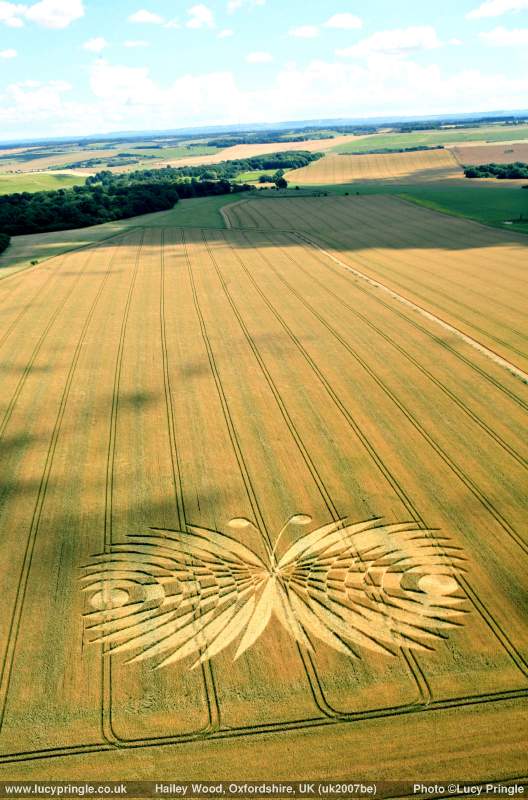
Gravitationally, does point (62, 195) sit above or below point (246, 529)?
above

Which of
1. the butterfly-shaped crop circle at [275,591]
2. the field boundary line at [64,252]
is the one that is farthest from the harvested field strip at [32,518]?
the field boundary line at [64,252]

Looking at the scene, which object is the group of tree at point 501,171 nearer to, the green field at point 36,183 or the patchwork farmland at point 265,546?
the patchwork farmland at point 265,546

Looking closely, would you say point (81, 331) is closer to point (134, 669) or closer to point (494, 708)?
point (134, 669)

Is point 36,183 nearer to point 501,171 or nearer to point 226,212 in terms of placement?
point 226,212

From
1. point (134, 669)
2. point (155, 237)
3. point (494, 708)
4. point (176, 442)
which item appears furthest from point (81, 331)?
point (155, 237)

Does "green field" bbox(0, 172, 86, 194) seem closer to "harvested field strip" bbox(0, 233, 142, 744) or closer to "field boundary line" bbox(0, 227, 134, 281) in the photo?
"field boundary line" bbox(0, 227, 134, 281)

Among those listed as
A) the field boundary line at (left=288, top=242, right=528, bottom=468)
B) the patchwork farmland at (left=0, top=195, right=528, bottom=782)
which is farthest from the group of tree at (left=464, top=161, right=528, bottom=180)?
the patchwork farmland at (left=0, top=195, right=528, bottom=782)
